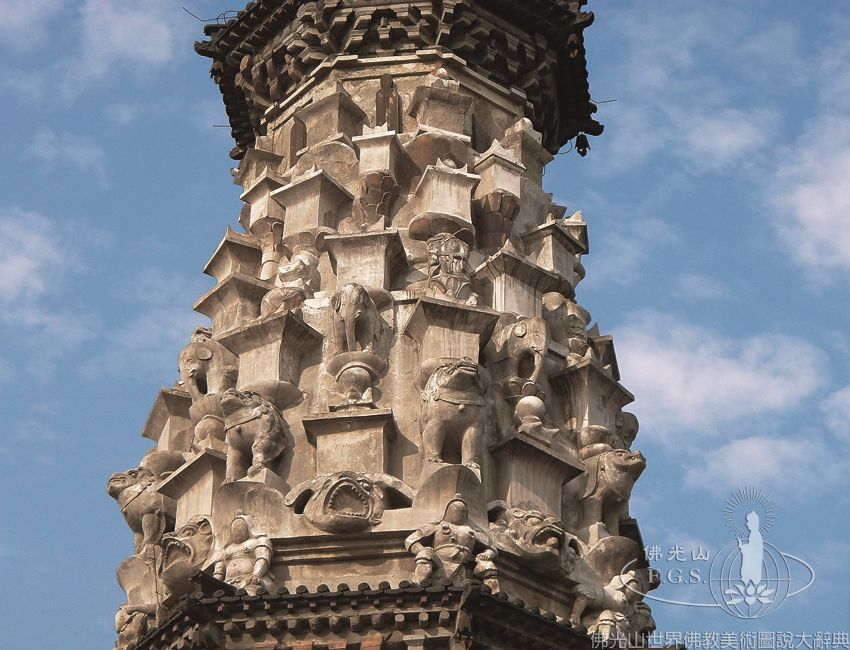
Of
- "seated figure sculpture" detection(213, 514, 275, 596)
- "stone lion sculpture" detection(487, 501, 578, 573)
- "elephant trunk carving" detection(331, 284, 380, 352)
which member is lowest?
"seated figure sculpture" detection(213, 514, 275, 596)

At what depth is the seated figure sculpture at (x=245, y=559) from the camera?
82.1ft

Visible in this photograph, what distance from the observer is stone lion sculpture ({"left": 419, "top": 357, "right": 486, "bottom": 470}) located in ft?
85.9

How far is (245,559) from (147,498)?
3439 millimetres

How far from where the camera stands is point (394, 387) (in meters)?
27.3

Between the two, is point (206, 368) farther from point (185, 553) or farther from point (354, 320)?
point (185, 553)

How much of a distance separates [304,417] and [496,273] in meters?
3.81

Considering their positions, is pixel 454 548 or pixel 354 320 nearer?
pixel 454 548

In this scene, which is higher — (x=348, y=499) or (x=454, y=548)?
(x=348, y=499)

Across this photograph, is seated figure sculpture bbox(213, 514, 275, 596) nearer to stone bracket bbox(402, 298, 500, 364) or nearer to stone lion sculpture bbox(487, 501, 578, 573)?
stone lion sculpture bbox(487, 501, 578, 573)

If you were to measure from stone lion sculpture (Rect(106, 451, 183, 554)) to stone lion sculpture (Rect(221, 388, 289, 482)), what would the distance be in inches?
74.9

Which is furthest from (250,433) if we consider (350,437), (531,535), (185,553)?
(531,535)

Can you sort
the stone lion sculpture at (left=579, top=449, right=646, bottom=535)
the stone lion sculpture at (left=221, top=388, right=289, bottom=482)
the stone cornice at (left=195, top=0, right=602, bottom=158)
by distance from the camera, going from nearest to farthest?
the stone lion sculpture at (left=221, top=388, right=289, bottom=482), the stone lion sculpture at (left=579, top=449, right=646, bottom=535), the stone cornice at (left=195, top=0, right=602, bottom=158)

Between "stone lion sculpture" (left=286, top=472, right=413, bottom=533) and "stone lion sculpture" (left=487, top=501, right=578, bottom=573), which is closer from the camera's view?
"stone lion sculpture" (left=286, top=472, right=413, bottom=533)

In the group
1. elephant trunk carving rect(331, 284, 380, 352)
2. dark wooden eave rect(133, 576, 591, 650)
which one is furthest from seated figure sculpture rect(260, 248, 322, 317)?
dark wooden eave rect(133, 576, 591, 650)
